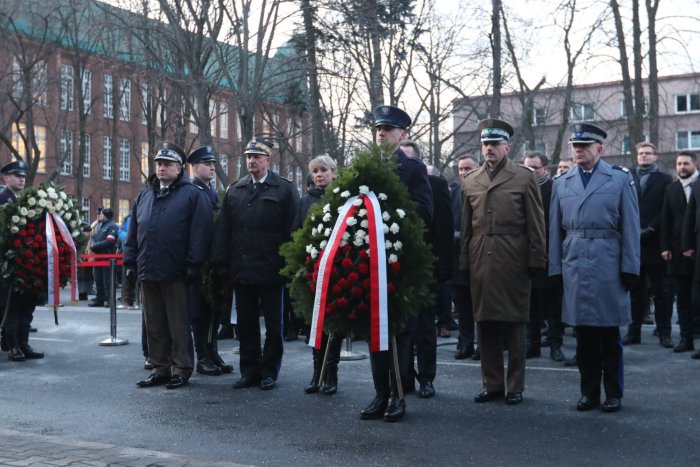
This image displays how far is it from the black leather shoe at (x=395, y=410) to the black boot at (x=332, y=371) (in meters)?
1.26

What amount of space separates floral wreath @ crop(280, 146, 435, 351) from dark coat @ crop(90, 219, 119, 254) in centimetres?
1288

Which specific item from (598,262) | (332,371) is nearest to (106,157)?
(332,371)

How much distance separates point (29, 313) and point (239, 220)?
3.89 m

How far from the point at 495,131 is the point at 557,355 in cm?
346

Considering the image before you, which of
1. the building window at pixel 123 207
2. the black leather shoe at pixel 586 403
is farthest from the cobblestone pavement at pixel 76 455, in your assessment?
the building window at pixel 123 207

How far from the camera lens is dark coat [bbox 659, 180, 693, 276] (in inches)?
413

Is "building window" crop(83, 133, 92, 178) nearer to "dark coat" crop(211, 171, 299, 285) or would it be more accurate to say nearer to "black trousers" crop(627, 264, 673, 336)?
"black trousers" crop(627, 264, 673, 336)

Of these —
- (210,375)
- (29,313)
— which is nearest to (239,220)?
(210,375)

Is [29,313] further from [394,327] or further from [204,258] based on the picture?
[394,327]

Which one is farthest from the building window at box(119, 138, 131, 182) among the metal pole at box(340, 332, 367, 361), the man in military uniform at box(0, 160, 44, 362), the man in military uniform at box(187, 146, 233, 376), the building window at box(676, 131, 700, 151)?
the man in military uniform at box(187, 146, 233, 376)

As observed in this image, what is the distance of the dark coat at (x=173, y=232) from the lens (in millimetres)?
→ 8492

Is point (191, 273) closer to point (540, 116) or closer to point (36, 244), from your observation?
point (36, 244)

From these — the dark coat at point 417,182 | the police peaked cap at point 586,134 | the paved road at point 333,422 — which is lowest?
the paved road at point 333,422

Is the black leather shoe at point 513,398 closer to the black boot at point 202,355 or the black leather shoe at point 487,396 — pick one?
the black leather shoe at point 487,396
